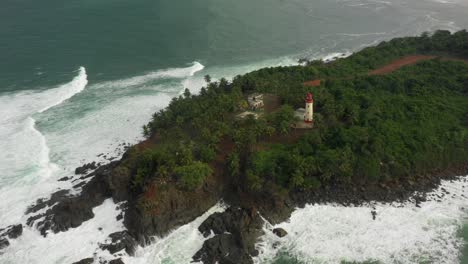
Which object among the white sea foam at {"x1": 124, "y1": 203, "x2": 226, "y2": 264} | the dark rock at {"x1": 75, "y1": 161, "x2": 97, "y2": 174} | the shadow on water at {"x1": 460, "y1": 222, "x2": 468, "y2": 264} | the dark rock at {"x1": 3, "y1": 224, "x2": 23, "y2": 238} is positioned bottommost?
the shadow on water at {"x1": 460, "y1": 222, "x2": 468, "y2": 264}

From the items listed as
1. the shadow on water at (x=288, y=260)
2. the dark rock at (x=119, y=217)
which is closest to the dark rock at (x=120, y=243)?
the dark rock at (x=119, y=217)

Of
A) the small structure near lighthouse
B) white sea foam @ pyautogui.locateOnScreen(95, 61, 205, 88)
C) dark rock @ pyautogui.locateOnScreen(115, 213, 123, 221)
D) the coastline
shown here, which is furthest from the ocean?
the small structure near lighthouse

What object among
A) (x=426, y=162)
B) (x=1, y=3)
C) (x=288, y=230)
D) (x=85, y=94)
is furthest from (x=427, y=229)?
(x=1, y=3)

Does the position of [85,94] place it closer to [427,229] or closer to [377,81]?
[377,81]

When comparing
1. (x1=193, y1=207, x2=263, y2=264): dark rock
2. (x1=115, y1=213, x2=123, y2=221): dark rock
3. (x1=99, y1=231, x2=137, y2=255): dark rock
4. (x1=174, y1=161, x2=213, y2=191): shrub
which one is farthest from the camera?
(x1=115, y1=213, x2=123, y2=221): dark rock

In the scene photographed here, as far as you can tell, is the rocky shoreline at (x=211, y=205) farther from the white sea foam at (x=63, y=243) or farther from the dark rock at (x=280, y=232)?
the white sea foam at (x=63, y=243)

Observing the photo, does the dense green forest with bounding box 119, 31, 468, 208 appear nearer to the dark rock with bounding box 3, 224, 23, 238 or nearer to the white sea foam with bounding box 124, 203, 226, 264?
the white sea foam with bounding box 124, 203, 226, 264

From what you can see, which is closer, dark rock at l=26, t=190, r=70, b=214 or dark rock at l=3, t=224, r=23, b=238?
dark rock at l=3, t=224, r=23, b=238
